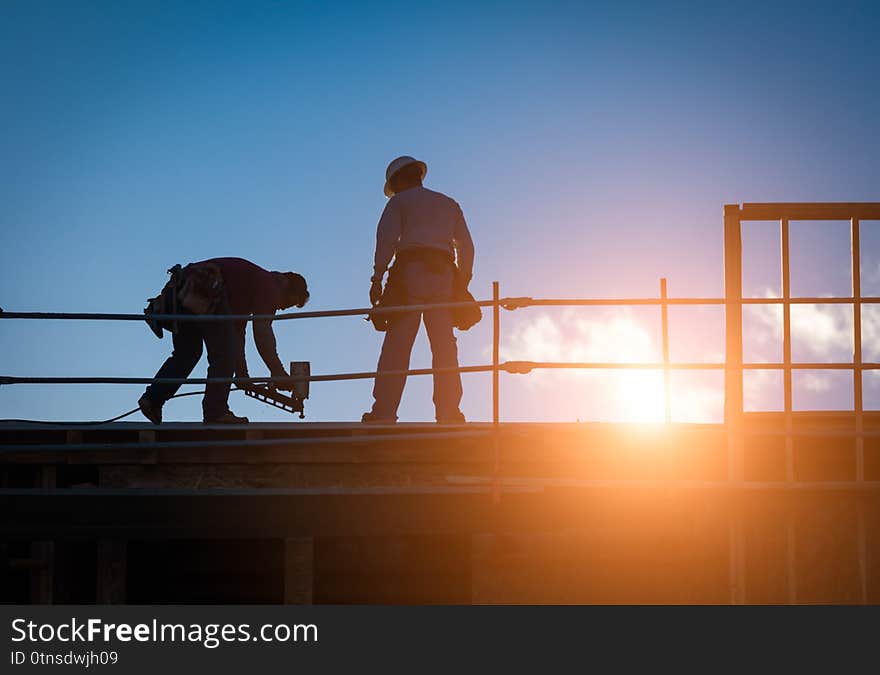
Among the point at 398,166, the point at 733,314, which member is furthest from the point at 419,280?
the point at 733,314

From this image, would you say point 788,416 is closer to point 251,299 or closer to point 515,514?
point 515,514

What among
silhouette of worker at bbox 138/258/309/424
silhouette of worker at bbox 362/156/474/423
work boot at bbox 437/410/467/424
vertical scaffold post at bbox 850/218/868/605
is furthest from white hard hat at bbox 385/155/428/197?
vertical scaffold post at bbox 850/218/868/605

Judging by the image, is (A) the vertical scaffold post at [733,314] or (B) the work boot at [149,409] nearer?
(A) the vertical scaffold post at [733,314]

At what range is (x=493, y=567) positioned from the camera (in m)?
8.01

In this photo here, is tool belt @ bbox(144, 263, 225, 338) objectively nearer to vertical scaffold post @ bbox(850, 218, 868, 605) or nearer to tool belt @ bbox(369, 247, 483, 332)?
tool belt @ bbox(369, 247, 483, 332)

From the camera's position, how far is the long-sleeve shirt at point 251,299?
972 centimetres

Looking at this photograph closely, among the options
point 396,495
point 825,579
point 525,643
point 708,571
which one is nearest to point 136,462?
point 396,495

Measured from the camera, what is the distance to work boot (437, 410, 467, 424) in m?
8.82

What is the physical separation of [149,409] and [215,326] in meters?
0.84

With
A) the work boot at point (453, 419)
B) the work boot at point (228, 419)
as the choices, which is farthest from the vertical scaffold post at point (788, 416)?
the work boot at point (228, 419)

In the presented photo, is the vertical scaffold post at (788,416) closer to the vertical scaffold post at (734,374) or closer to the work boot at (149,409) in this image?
the vertical scaffold post at (734,374)

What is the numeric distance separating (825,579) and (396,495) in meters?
2.75

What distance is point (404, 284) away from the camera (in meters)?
9.07

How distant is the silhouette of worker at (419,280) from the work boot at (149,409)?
67.9 inches
